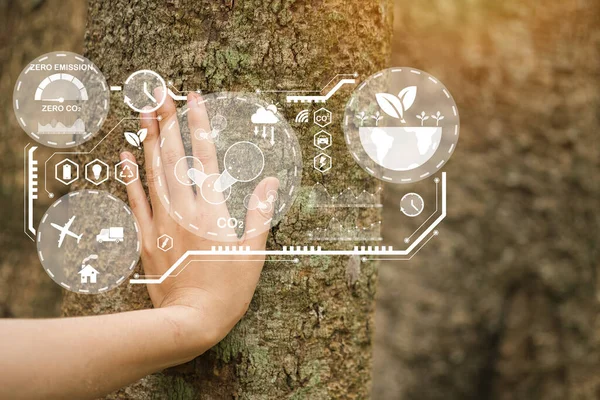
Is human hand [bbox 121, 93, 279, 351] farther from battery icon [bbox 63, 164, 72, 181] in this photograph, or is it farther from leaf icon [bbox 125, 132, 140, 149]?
battery icon [bbox 63, 164, 72, 181]

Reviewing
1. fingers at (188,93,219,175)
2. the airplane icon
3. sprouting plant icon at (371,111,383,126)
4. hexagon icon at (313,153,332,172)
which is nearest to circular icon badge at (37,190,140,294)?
the airplane icon

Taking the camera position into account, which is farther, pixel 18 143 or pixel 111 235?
pixel 18 143

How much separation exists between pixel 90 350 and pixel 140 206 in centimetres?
22

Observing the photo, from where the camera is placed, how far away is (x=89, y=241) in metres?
0.79

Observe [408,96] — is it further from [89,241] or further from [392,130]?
[89,241]

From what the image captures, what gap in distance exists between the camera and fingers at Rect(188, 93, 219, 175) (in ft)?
2.33

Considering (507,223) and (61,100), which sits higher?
(61,100)

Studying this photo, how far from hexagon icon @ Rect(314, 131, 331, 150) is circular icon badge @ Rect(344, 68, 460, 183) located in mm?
28

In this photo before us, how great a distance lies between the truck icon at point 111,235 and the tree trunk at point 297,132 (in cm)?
5

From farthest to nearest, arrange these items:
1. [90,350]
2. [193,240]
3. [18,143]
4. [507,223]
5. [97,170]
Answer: [507,223] < [18,143] < [97,170] < [193,240] < [90,350]

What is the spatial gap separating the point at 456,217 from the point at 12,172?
1.69m

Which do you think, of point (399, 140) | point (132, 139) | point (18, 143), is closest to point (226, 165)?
point (132, 139)

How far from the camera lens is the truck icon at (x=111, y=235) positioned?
2.50 feet

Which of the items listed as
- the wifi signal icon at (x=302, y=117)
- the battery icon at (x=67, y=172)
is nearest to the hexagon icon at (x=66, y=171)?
the battery icon at (x=67, y=172)
